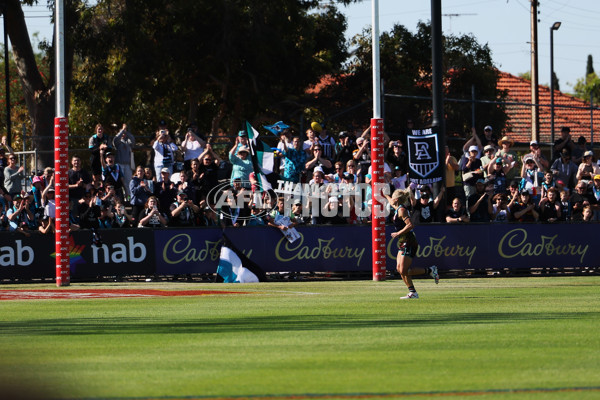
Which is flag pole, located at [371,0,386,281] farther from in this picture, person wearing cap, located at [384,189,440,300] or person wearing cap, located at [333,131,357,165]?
person wearing cap, located at [384,189,440,300]

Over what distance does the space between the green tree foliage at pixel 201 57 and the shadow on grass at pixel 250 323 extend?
22744mm

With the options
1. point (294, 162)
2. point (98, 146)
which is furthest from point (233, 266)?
point (98, 146)

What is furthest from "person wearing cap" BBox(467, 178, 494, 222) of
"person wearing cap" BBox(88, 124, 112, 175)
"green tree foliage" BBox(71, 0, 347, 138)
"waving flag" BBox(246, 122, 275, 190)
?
"green tree foliage" BBox(71, 0, 347, 138)

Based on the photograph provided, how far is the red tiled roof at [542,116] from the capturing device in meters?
46.4

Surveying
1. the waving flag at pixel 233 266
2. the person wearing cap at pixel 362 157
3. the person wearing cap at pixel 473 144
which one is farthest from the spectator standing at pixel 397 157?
the waving flag at pixel 233 266

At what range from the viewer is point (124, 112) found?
3944 centimetres

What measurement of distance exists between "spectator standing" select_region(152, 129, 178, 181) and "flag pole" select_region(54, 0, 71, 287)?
315 cm

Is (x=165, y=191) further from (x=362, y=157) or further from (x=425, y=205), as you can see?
(x=425, y=205)

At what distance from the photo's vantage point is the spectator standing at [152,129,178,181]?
25.5 meters

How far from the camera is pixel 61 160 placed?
22719 mm

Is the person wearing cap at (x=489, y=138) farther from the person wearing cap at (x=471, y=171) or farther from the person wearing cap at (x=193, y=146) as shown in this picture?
the person wearing cap at (x=193, y=146)

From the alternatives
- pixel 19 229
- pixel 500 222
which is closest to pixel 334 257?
pixel 500 222

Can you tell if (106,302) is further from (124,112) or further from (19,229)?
(124,112)

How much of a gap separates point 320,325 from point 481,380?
489 cm
